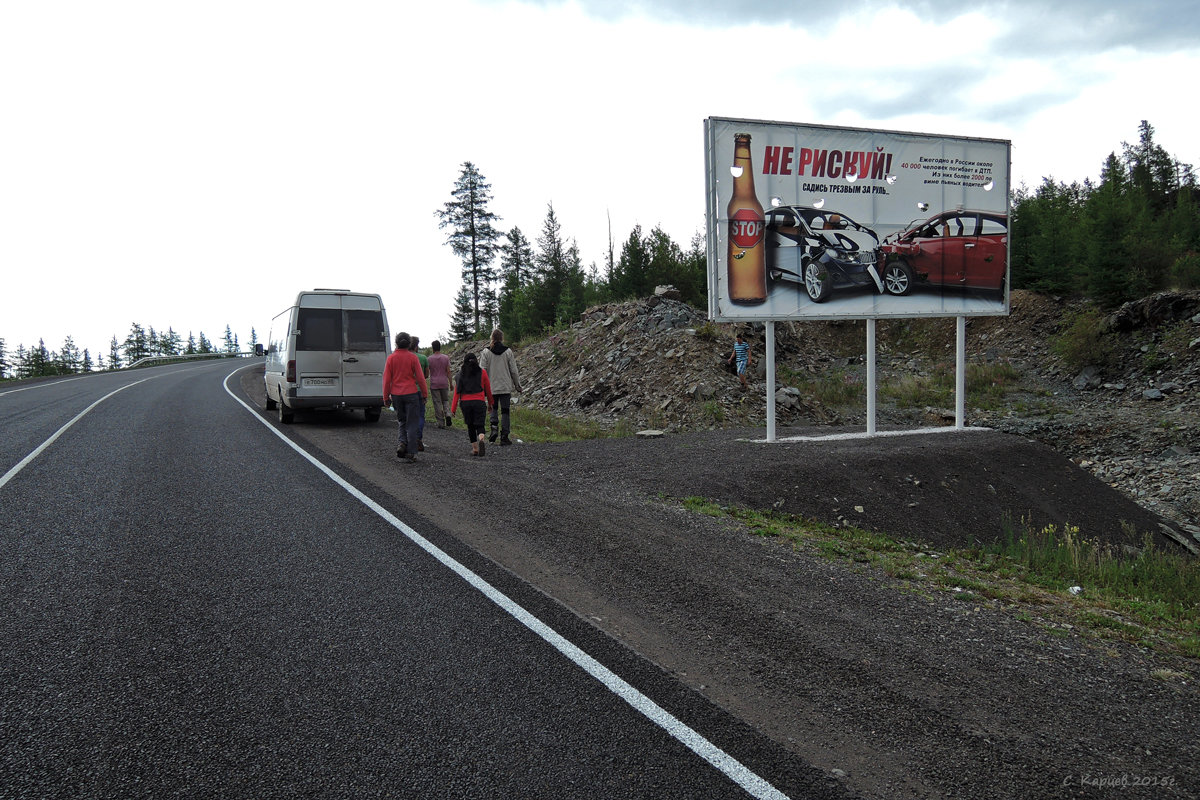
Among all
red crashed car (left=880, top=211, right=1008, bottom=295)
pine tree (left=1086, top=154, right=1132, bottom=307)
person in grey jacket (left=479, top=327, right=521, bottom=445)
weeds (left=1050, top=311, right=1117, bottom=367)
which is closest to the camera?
person in grey jacket (left=479, top=327, right=521, bottom=445)

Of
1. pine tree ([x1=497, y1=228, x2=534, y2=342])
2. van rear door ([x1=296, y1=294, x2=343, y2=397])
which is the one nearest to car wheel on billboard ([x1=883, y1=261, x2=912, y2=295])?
van rear door ([x1=296, y1=294, x2=343, y2=397])

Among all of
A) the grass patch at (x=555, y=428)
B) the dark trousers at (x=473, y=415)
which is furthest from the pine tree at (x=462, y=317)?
the dark trousers at (x=473, y=415)

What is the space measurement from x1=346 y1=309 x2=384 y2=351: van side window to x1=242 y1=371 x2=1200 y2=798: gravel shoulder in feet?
17.1

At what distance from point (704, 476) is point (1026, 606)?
4.65 m

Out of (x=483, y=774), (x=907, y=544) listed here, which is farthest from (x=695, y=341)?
(x=483, y=774)

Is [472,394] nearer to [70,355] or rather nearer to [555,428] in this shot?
[555,428]

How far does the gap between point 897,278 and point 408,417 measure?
9900 mm

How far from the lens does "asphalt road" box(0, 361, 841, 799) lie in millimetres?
2742

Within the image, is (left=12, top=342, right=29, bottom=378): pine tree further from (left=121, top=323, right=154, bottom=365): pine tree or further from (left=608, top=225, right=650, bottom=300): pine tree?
(left=608, top=225, right=650, bottom=300): pine tree

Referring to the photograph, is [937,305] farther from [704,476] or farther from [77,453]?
[77,453]

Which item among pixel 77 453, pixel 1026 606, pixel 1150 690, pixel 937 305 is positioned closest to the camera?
pixel 1150 690

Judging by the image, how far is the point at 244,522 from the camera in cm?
667

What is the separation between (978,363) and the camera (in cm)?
2747

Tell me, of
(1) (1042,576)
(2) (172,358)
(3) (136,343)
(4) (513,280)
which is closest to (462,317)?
(4) (513,280)
